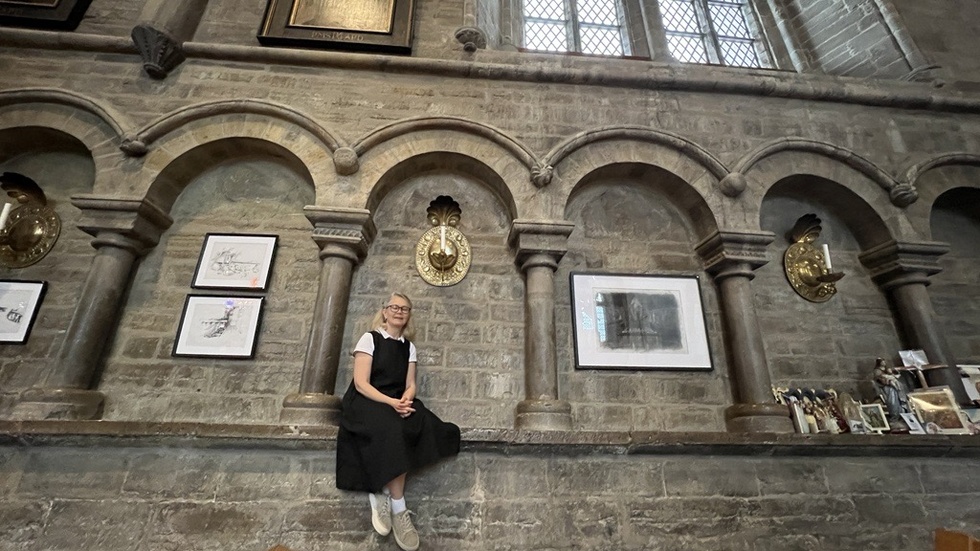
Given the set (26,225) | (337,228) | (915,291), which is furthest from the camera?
(915,291)

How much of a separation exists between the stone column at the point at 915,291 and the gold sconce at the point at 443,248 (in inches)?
143

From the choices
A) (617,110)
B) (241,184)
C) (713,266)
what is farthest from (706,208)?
(241,184)

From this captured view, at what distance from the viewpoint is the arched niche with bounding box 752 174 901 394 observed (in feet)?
12.6

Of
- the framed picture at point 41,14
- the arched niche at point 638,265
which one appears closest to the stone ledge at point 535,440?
the arched niche at point 638,265

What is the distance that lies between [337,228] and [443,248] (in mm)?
826

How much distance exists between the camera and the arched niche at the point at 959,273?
4.07 meters

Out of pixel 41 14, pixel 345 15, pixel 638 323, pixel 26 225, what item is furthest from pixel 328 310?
pixel 41 14

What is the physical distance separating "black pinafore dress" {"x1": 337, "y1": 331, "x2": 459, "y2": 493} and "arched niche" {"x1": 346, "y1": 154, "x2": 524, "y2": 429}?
72cm

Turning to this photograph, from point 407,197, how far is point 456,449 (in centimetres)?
221

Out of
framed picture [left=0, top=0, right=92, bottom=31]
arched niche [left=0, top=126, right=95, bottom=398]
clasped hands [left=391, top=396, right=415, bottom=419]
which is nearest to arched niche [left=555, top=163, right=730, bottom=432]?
clasped hands [left=391, top=396, right=415, bottom=419]

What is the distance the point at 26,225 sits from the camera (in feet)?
12.2

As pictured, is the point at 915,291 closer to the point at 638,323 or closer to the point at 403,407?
the point at 638,323

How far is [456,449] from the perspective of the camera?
2.77m

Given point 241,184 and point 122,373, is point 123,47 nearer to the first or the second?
point 241,184
